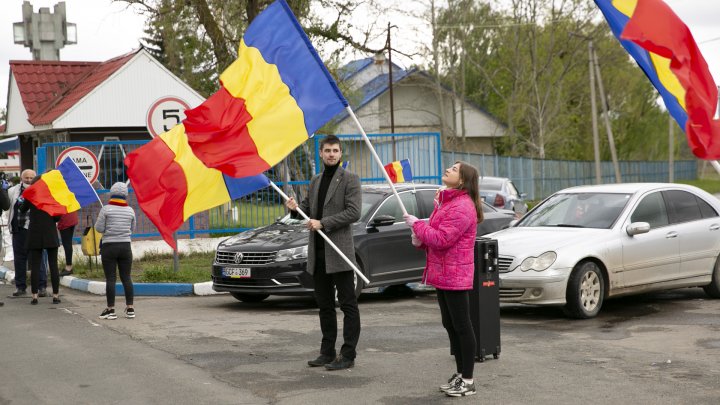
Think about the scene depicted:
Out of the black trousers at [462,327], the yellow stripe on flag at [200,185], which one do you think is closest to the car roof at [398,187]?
the yellow stripe on flag at [200,185]

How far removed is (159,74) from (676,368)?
1673 cm

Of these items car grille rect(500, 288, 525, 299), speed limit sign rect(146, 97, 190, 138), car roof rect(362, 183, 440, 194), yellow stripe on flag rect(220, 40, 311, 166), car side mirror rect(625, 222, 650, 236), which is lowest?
car grille rect(500, 288, 525, 299)

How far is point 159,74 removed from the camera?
2295cm

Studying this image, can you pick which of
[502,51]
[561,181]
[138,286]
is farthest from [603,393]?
[502,51]

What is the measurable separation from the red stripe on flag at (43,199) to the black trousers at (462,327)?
767cm

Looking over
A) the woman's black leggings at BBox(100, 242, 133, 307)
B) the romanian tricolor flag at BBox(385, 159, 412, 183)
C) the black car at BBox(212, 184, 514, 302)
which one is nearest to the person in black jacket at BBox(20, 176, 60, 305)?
the woman's black leggings at BBox(100, 242, 133, 307)

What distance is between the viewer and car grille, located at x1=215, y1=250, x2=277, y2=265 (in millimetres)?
12656

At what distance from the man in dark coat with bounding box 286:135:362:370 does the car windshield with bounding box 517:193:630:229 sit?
443 centimetres

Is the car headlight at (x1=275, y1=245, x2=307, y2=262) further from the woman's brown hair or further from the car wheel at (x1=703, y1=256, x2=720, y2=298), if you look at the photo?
the woman's brown hair

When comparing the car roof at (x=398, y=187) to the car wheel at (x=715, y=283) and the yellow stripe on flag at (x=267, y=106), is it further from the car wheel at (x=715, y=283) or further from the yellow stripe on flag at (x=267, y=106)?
the yellow stripe on flag at (x=267, y=106)

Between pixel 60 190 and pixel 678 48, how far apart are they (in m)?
9.75

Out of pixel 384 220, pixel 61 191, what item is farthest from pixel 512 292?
pixel 61 191

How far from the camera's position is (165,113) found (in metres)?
15.3

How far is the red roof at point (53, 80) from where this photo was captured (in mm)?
23062
